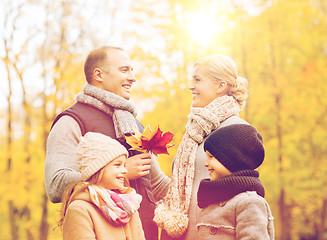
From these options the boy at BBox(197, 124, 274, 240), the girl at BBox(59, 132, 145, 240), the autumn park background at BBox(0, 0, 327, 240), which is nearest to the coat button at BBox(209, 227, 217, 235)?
the boy at BBox(197, 124, 274, 240)

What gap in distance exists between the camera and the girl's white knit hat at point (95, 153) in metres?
2.75

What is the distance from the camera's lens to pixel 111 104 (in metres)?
3.55

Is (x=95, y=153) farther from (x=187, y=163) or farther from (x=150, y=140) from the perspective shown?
(x=187, y=163)

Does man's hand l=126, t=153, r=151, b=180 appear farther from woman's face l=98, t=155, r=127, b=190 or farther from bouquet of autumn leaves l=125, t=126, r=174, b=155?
woman's face l=98, t=155, r=127, b=190

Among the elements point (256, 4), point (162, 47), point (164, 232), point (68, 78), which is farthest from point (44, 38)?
point (164, 232)

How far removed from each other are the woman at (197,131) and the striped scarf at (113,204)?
2.09 feet

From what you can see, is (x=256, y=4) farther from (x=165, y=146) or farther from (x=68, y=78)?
Result: (x=165, y=146)

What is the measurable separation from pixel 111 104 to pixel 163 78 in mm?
7818

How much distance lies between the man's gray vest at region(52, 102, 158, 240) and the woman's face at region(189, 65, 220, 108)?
71cm

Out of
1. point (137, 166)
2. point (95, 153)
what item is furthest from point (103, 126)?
point (95, 153)

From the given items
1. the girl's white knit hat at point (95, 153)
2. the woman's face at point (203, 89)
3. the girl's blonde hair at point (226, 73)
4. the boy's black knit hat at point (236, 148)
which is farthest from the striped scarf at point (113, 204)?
the girl's blonde hair at point (226, 73)

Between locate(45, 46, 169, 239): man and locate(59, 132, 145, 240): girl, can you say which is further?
locate(45, 46, 169, 239): man

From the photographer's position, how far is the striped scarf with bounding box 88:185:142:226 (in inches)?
104

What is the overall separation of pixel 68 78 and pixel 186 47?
3101 mm
